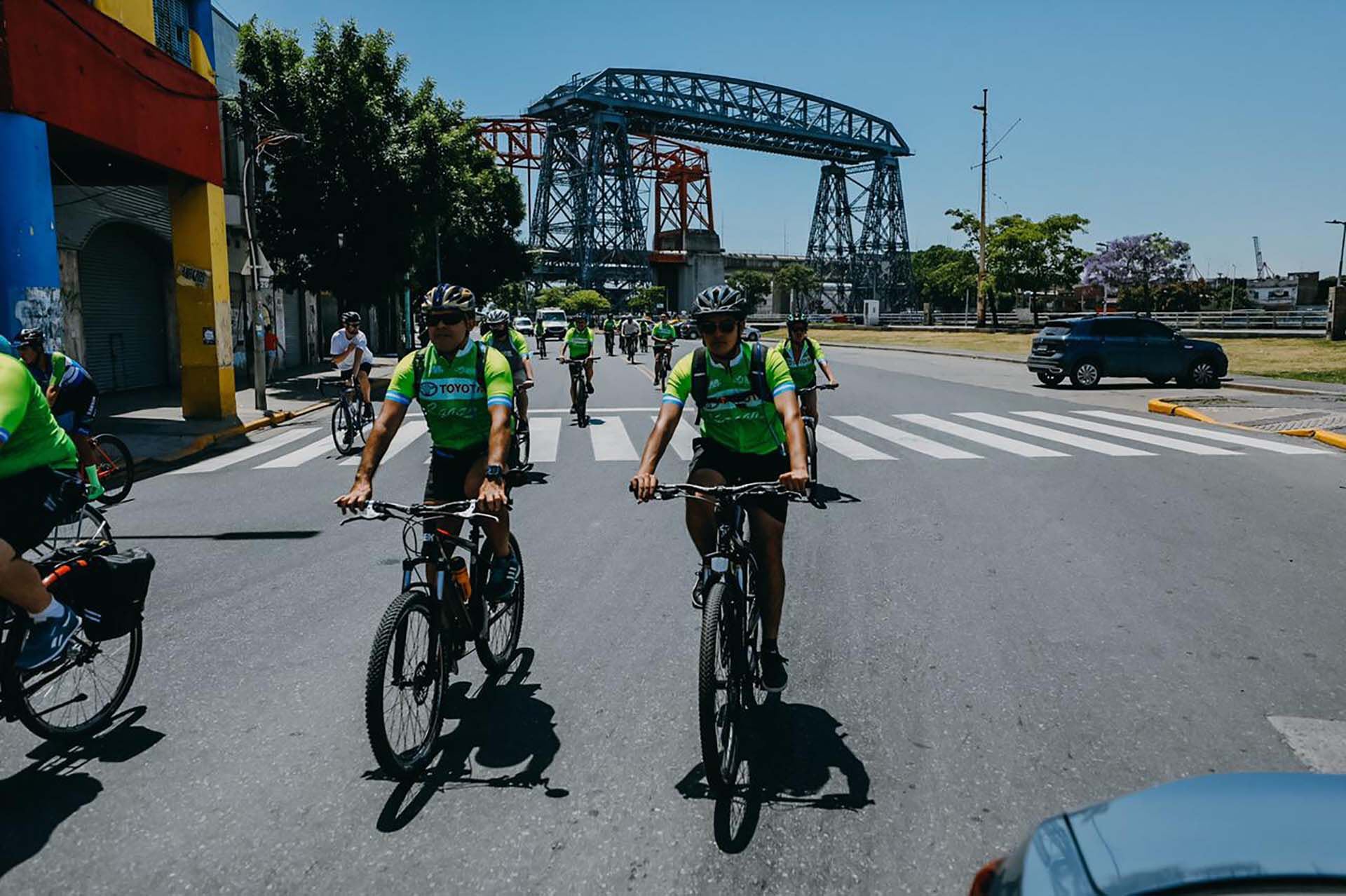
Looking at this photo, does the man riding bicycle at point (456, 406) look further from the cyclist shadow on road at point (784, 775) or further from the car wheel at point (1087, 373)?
the car wheel at point (1087, 373)

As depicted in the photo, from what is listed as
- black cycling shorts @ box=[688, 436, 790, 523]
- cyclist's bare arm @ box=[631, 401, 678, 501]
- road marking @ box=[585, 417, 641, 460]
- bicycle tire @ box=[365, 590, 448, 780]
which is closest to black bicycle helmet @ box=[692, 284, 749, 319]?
cyclist's bare arm @ box=[631, 401, 678, 501]

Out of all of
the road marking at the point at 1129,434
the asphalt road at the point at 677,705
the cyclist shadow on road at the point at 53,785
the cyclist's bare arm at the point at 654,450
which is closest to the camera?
the asphalt road at the point at 677,705

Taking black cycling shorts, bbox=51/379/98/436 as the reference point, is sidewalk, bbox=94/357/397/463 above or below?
below

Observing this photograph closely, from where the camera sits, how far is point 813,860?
336 cm

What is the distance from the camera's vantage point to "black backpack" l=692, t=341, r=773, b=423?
15.0 ft

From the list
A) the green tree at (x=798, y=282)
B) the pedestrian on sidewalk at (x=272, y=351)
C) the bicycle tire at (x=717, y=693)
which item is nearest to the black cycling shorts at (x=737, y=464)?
the bicycle tire at (x=717, y=693)

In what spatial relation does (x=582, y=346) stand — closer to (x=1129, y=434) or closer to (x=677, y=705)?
(x=1129, y=434)

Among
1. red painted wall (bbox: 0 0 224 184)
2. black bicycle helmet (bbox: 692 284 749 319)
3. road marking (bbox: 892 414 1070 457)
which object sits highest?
red painted wall (bbox: 0 0 224 184)

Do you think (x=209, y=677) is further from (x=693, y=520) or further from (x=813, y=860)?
(x=813, y=860)

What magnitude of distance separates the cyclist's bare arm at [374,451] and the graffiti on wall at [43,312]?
10.7 metres

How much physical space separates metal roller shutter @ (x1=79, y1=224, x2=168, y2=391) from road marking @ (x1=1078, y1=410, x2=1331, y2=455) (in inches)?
820

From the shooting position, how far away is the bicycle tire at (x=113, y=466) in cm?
1051

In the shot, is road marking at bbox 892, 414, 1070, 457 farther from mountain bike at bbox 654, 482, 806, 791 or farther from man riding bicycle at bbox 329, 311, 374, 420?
mountain bike at bbox 654, 482, 806, 791

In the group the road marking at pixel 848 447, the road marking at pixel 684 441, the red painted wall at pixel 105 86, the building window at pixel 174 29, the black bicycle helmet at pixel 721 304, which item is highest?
the building window at pixel 174 29
